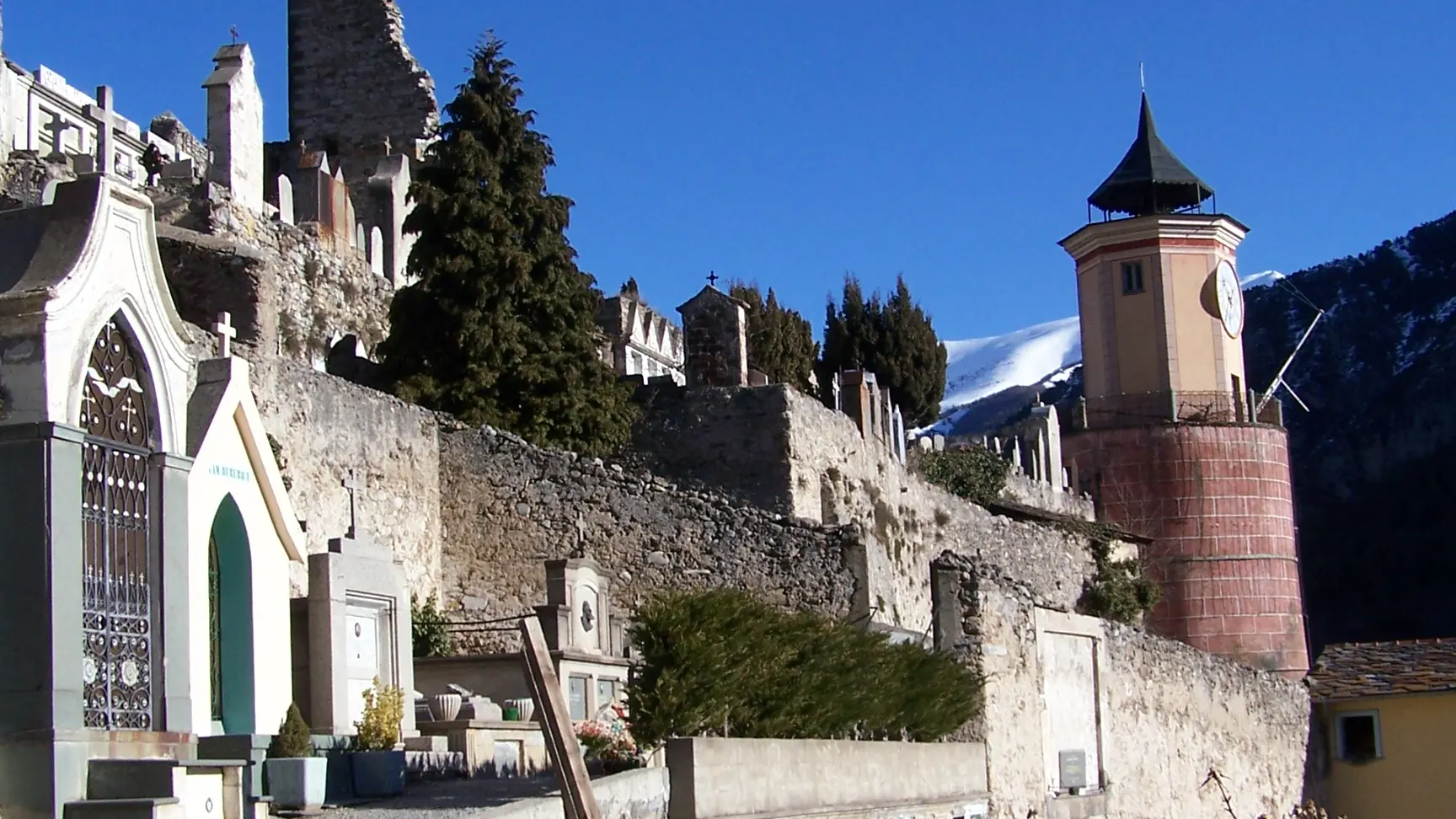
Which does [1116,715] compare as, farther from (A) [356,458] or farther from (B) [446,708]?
(A) [356,458]

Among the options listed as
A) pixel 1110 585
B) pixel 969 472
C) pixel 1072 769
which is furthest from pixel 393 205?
pixel 1072 769

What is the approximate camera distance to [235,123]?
108 feet

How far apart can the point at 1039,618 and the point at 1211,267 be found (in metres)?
29.1

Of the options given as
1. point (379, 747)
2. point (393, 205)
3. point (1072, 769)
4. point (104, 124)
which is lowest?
point (1072, 769)

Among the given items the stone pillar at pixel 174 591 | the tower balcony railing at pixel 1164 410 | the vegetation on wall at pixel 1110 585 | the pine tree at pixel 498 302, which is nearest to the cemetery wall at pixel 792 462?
the pine tree at pixel 498 302

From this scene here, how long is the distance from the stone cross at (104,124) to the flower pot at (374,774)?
19.8 meters

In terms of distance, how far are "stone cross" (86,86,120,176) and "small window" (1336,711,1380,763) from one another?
20.3 meters

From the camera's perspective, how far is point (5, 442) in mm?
10781

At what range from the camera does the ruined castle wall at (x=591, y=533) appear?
76.1ft

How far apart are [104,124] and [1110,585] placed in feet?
69.1

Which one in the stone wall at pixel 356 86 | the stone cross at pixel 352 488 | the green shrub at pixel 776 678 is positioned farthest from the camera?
the stone wall at pixel 356 86

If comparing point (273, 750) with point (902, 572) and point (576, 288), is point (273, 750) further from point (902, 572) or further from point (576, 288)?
point (902, 572)

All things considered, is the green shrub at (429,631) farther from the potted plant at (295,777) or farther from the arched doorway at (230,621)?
the potted plant at (295,777)

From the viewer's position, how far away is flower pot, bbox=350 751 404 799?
1371 centimetres
